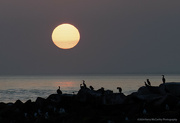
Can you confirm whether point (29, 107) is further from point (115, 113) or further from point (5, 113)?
point (115, 113)

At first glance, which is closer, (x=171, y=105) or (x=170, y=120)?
(x=170, y=120)

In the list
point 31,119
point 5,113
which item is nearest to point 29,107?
point 5,113

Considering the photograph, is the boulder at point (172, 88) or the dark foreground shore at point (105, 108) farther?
the boulder at point (172, 88)

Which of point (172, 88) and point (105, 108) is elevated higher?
point (172, 88)

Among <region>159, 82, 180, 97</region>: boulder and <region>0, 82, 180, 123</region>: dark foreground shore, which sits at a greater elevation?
<region>159, 82, 180, 97</region>: boulder

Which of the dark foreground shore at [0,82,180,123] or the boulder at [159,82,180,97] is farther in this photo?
the boulder at [159,82,180,97]

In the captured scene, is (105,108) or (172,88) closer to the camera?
(105,108)

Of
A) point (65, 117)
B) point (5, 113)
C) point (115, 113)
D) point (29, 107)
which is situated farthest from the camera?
point (29, 107)

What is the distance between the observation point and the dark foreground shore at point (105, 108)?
2131 centimetres

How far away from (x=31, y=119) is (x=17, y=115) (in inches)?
62.2

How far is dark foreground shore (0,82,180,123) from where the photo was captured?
21309 millimetres

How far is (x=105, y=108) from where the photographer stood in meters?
25.8

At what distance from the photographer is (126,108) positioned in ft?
82.1

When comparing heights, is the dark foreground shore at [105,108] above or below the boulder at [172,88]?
below
